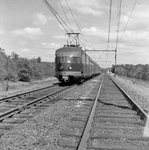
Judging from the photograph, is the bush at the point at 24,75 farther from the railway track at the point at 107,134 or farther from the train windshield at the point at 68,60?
the railway track at the point at 107,134

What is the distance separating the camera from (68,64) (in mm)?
17391

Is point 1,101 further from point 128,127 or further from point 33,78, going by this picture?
point 33,78

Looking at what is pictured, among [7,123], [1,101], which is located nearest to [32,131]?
[7,123]

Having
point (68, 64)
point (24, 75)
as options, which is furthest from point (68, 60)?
point (24, 75)

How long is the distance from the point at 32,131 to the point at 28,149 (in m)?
1.13

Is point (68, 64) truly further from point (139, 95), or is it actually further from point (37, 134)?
point (37, 134)

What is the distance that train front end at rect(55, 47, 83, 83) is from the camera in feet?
56.9

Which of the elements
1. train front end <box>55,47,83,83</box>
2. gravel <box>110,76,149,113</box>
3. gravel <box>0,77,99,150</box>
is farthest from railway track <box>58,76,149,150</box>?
train front end <box>55,47,83,83</box>

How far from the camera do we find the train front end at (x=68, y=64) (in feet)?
56.9

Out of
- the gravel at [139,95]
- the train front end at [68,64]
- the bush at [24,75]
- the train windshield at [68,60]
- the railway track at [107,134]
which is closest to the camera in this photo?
the railway track at [107,134]

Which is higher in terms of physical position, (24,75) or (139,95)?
(24,75)

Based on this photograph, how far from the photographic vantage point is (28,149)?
3822mm

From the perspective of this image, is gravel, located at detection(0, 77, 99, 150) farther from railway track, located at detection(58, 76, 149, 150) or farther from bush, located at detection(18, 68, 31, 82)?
bush, located at detection(18, 68, 31, 82)

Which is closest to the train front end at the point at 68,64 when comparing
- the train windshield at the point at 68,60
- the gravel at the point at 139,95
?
the train windshield at the point at 68,60
